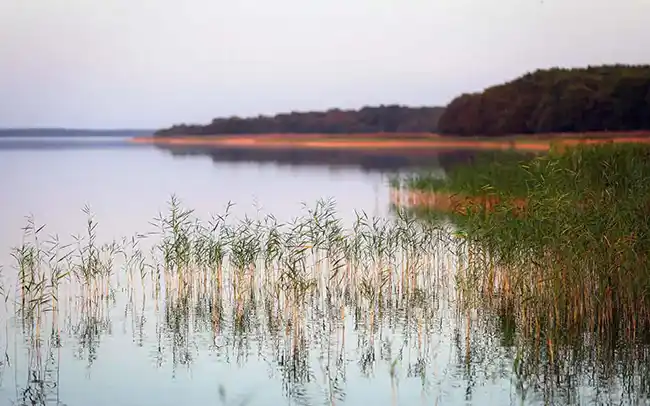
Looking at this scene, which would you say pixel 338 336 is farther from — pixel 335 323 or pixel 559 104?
pixel 559 104

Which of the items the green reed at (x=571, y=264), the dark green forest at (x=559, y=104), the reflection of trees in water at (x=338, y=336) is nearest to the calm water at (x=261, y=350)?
the reflection of trees in water at (x=338, y=336)

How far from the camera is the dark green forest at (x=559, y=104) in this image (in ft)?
66.7

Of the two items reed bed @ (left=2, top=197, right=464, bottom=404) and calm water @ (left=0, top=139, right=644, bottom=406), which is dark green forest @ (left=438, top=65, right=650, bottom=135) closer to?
calm water @ (left=0, top=139, right=644, bottom=406)

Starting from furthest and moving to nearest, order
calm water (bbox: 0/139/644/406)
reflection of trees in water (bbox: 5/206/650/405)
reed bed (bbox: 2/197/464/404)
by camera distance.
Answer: reed bed (bbox: 2/197/464/404)
reflection of trees in water (bbox: 5/206/650/405)
calm water (bbox: 0/139/644/406)

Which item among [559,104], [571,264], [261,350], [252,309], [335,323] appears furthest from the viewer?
[559,104]

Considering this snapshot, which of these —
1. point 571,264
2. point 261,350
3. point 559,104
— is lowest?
point 261,350

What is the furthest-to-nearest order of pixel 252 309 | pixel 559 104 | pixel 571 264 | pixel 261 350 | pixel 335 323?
1. pixel 559 104
2. pixel 252 309
3. pixel 335 323
4. pixel 571 264
5. pixel 261 350

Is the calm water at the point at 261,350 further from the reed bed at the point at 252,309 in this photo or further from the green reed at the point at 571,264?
the green reed at the point at 571,264

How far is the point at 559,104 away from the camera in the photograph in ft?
70.8

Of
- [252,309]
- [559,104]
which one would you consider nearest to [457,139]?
[559,104]

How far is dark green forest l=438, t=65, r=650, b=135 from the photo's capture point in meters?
20.3

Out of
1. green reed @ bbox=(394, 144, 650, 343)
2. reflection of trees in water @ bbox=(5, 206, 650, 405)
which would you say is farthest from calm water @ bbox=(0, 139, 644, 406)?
green reed @ bbox=(394, 144, 650, 343)

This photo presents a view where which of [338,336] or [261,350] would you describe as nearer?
[261,350]

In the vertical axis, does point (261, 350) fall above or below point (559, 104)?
below
